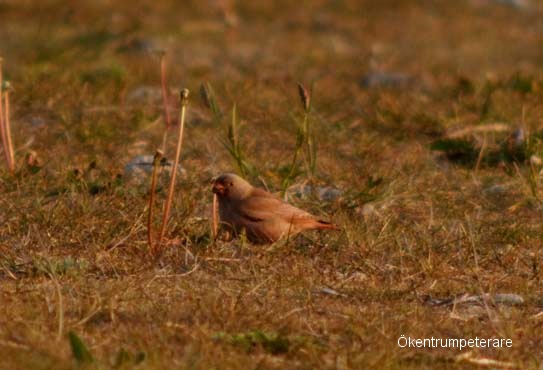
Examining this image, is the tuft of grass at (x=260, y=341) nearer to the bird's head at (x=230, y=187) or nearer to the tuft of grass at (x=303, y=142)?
the bird's head at (x=230, y=187)

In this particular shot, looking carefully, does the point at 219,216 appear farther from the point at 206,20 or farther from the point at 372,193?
the point at 206,20

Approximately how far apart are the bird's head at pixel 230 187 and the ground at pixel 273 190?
0.17 metres

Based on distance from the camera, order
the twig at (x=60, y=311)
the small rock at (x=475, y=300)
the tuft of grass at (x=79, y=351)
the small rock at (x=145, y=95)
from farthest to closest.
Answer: the small rock at (x=145, y=95) < the small rock at (x=475, y=300) < the twig at (x=60, y=311) < the tuft of grass at (x=79, y=351)

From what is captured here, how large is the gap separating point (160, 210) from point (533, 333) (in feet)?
6.06

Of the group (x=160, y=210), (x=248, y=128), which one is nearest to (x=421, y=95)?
(x=248, y=128)

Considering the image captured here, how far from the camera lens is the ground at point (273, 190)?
3740mm

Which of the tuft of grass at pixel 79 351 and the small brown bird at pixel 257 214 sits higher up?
the tuft of grass at pixel 79 351

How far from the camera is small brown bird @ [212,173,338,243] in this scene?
481 cm

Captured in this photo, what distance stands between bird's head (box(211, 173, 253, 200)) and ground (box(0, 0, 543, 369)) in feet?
0.57

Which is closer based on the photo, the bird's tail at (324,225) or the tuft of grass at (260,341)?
the tuft of grass at (260,341)

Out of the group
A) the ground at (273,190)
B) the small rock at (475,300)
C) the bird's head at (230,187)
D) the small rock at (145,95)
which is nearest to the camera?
the ground at (273,190)

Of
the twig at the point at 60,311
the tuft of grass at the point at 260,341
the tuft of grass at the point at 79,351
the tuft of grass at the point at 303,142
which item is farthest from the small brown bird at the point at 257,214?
the tuft of grass at the point at 79,351

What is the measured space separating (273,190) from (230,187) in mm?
657

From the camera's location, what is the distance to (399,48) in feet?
34.4
